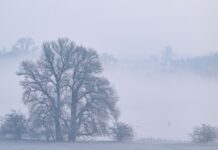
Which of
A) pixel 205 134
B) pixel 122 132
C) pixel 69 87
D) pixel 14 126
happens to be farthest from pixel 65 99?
pixel 205 134

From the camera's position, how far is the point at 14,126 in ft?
132

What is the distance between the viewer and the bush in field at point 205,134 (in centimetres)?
3819

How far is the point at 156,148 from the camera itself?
30750 millimetres

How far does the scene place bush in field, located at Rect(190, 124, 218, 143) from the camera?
38.2 m

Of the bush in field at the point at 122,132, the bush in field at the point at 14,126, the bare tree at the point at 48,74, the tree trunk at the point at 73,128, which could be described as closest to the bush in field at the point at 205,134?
the bush in field at the point at 122,132

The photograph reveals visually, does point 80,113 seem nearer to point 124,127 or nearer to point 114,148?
point 124,127

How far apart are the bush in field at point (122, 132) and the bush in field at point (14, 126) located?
23.2 ft

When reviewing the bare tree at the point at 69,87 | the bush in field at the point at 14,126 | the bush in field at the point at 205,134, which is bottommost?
the bush in field at the point at 205,134

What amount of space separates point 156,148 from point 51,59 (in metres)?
13.8

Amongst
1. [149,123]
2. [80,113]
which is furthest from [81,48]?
[149,123]

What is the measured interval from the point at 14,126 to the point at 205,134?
577 inches

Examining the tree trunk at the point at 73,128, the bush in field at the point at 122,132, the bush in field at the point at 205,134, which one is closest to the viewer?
the bush in field at the point at 205,134

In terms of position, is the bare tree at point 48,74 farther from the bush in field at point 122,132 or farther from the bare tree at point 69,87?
the bush in field at point 122,132

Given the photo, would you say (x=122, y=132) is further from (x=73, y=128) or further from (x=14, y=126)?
(x=14, y=126)
